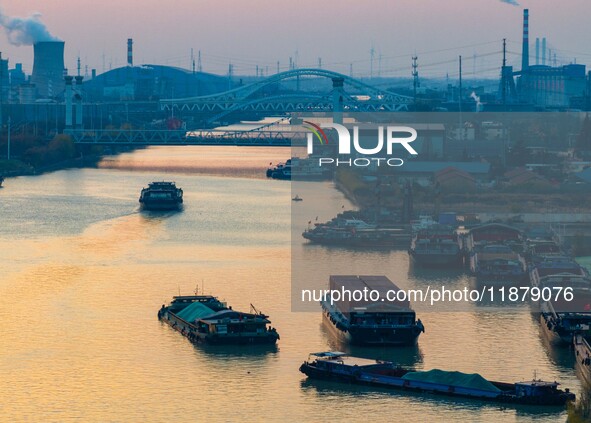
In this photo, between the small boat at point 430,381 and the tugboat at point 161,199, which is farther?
the tugboat at point 161,199

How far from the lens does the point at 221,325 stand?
895 centimetres

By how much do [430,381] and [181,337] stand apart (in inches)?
73.5

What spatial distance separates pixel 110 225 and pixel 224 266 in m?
3.10

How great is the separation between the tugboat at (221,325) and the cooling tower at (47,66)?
29.8 m

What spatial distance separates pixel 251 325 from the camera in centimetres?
890

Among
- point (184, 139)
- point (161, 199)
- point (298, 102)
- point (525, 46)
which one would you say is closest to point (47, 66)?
point (298, 102)

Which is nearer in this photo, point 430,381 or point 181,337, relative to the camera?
point 430,381

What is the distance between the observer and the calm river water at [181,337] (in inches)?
299

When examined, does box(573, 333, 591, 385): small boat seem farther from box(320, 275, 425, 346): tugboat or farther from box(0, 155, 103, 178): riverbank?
box(0, 155, 103, 178): riverbank

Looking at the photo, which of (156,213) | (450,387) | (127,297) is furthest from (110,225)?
(450,387)

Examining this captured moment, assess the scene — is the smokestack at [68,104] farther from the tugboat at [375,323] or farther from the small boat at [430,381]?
the small boat at [430,381]

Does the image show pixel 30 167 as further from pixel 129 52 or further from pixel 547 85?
pixel 129 52

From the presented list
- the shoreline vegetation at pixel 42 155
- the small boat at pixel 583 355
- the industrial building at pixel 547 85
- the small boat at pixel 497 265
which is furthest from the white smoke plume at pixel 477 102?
the small boat at pixel 583 355

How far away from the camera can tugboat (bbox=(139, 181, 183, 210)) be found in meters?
16.2
